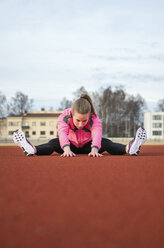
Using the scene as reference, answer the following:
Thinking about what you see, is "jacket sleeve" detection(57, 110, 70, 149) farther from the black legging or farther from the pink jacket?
the black legging

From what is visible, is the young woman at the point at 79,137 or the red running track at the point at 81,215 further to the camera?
the young woman at the point at 79,137

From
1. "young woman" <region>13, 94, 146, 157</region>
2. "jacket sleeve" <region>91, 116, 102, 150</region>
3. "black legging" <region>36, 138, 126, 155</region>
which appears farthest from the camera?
"black legging" <region>36, 138, 126, 155</region>

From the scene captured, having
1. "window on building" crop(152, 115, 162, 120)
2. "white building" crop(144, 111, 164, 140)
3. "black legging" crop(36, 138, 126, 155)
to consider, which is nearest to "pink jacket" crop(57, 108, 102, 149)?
"black legging" crop(36, 138, 126, 155)

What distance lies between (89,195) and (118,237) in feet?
1.70

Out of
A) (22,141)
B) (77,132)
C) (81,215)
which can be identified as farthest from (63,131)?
(81,215)

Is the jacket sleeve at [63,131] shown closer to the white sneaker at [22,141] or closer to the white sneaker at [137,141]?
the white sneaker at [22,141]

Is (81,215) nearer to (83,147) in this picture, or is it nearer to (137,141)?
(137,141)

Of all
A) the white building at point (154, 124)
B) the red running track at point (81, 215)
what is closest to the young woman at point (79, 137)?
the red running track at point (81, 215)

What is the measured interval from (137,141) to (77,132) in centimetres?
81

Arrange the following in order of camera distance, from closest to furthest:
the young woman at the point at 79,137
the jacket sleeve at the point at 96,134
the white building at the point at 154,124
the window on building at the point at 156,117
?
the young woman at the point at 79,137 → the jacket sleeve at the point at 96,134 → the white building at the point at 154,124 → the window on building at the point at 156,117

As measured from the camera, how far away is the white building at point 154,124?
43.4 m

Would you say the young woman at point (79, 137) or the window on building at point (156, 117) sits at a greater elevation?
the window on building at point (156, 117)

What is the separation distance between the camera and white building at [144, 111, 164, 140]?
142 ft

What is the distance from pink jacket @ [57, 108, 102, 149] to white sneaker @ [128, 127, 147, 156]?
0.49 metres
